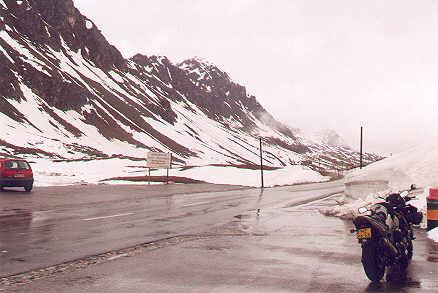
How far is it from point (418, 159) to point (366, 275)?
10589 millimetres

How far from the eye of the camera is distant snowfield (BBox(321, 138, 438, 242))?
14.5m

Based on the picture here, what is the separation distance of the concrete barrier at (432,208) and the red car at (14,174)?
69.6 ft

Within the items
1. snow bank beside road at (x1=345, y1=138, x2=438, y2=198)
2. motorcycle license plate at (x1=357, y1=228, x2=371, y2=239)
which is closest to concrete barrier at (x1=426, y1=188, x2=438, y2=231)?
snow bank beside road at (x1=345, y1=138, x2=438, y2=198)

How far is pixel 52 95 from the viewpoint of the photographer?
379 feet

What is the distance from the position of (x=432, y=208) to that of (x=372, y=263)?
5871 mm

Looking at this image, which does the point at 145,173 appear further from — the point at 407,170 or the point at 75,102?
the point at 75,102

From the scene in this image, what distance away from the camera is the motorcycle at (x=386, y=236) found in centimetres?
648

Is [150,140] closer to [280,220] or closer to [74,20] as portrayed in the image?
[74,20]

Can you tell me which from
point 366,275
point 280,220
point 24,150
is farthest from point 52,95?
point 366,275

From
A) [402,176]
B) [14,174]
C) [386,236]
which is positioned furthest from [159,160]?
[386,236]

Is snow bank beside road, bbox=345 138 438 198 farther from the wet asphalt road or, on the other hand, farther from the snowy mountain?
the snowy mountain

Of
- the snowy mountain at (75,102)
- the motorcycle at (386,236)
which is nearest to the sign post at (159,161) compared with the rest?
the motorcycle at (386,236)

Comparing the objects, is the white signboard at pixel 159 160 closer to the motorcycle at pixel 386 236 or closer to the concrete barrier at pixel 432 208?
the concrete barrier at pixel 432 208

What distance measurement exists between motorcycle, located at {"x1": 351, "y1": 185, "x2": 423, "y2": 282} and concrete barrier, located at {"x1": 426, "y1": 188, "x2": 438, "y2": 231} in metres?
3.78
